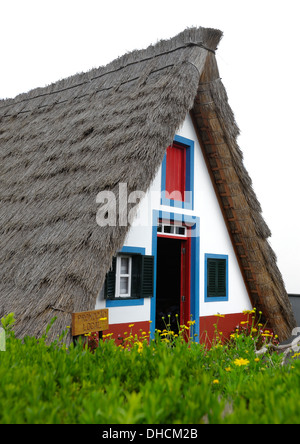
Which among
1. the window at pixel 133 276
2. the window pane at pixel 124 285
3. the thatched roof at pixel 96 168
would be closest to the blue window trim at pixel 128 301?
the window at pixel 133 276

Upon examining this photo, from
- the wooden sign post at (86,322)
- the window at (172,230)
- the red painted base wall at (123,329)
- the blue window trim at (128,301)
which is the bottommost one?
the red painted base wall at (123,329)

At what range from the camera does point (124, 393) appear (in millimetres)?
1807

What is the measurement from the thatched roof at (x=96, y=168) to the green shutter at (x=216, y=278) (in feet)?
2.33

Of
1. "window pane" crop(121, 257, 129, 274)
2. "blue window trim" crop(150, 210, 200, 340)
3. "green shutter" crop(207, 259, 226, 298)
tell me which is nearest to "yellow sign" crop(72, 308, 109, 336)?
"window pane" crop(121, 257, 129, 274)

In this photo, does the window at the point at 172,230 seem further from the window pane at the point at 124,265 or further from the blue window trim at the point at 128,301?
the window pane at the point at 124,265

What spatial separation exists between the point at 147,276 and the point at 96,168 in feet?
6.68

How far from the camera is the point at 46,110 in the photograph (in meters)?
9.13

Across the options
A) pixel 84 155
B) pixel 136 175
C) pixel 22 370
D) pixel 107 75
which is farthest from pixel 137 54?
pixel 22 370

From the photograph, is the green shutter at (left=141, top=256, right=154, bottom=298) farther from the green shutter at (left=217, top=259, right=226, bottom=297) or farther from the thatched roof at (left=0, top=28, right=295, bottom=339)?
the green shutter at (left=217, top=259, right=226, bottom=297)

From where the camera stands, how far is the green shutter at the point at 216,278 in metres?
7.72

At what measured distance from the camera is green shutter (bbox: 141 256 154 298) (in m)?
6.40
